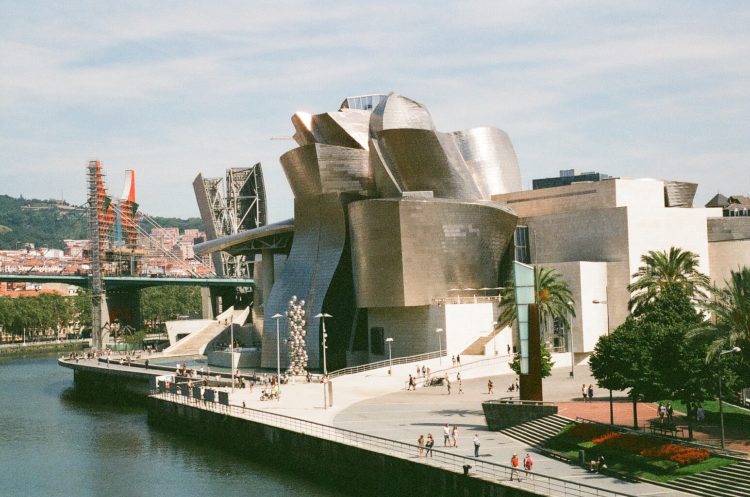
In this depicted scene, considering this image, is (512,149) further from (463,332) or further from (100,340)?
(100,340)

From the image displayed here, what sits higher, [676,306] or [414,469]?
[676,306]

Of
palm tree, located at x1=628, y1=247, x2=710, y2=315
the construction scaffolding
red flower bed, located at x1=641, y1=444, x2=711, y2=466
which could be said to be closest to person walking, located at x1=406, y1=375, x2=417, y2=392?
palm tree, located at x1=628, y1=247, x2=710, y2=315

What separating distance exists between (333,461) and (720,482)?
1615 cm

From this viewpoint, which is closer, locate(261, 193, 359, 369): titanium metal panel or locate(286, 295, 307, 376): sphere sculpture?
locate(286, 295, 307, 376): sphere sculpture

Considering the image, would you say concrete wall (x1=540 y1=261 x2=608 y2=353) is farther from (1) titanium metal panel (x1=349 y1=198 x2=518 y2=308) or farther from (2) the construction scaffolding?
(2) the construction scaffolding

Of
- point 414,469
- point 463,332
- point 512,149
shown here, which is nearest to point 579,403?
point 414,469

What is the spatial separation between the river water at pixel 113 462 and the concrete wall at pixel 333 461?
0.66 metres

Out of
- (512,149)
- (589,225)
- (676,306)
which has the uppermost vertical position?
(512,149)

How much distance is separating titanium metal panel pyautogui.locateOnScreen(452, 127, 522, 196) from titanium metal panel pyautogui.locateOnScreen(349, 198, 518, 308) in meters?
12.2

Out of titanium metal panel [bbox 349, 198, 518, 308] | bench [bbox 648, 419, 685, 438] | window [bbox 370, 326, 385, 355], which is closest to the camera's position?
bench [bbox 648, 419, 685, 438]

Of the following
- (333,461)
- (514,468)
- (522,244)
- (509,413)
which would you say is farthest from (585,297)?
(514,468)

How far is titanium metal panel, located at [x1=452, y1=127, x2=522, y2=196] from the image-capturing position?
276 ft

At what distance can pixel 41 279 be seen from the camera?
13088cm

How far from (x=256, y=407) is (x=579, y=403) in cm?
1787
